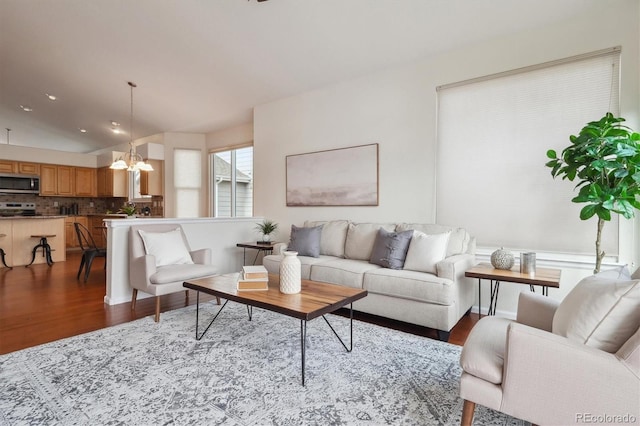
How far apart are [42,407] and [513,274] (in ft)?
10.6

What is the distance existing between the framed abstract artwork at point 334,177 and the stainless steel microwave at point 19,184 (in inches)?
274

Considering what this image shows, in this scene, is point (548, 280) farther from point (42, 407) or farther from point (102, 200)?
point (102, 200)

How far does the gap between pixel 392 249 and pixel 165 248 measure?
2.44 meters

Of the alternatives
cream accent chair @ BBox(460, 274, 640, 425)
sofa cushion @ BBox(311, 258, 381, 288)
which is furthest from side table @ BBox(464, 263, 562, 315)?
cream accent chair @ BBox(460, 274, 640, 425)

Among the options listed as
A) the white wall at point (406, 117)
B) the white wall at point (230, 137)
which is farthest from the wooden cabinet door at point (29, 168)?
the white wall at point (406, 117)

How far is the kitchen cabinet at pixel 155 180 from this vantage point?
23.1ft

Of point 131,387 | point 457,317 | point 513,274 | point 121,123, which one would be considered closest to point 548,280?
point 513,274

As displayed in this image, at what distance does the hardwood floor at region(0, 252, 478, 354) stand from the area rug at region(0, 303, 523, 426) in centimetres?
27

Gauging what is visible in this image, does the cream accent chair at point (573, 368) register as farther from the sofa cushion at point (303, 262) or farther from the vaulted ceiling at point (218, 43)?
the vaulted ceiling at point (218, 43)

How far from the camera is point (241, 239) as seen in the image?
512cm

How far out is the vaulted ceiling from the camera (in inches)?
125

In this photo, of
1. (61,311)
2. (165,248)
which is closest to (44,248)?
(61,311)

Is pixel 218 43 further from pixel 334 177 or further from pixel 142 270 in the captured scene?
pixel 142 270

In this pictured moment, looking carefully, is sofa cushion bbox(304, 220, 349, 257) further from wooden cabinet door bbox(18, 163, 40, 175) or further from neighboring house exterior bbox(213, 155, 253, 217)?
wooden cabinet door bbox(18, 163, 40, 175)
